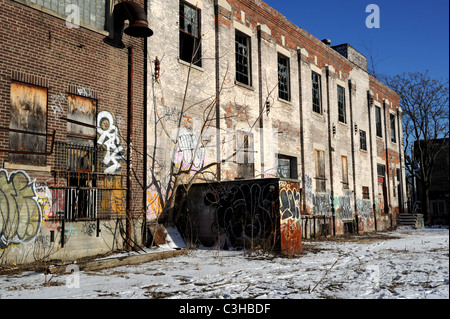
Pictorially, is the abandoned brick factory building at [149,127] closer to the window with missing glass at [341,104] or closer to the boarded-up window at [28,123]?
the boarded-up window at [28,123]

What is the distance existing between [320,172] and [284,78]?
4.56 meters

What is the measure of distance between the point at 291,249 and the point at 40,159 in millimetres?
6241

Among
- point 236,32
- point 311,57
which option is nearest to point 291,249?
point 236,32

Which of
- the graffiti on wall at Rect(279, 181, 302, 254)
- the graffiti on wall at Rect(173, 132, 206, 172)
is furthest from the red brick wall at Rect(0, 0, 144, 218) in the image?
the graffiti on wall at Rect(279, 181, 302, 254)

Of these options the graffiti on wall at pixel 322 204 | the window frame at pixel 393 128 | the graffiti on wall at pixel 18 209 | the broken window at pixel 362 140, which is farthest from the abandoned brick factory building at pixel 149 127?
the window frame at pixel 393 128

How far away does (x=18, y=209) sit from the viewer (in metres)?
8.02

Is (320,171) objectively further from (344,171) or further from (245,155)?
(245,155)

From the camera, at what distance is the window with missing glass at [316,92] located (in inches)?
725

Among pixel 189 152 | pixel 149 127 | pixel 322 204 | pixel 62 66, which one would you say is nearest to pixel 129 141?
pixel 149 127

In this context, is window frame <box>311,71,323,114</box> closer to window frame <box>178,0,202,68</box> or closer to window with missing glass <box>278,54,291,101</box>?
window with missing glass <box>278,54,291,101</box>

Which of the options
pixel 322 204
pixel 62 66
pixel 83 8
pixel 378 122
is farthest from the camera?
pixel 378 122

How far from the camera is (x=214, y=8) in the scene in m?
13.3

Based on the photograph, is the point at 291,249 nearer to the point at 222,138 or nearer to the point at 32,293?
the point at 222,138

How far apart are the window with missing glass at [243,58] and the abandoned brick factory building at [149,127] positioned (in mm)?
62
